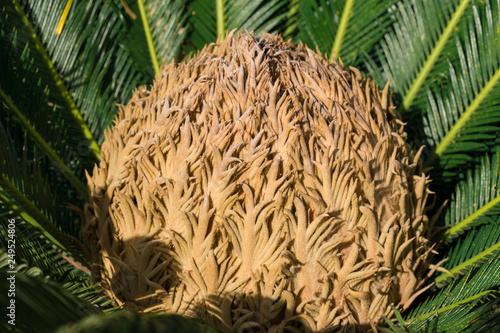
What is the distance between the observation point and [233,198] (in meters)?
1.43

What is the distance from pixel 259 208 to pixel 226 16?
4.68ft

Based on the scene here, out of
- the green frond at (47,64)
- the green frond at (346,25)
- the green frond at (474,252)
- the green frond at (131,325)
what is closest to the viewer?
the green frond at (131,325)

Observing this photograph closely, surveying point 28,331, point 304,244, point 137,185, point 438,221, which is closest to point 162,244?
point 137,185

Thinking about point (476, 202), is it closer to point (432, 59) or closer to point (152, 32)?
point (432, 59)

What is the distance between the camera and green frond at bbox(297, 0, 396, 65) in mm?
2445

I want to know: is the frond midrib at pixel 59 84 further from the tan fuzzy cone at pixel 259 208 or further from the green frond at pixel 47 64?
the tan fuzzy cone at pixel 259 208

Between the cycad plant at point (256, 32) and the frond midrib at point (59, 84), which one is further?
the frond midrib at point (59, 84)

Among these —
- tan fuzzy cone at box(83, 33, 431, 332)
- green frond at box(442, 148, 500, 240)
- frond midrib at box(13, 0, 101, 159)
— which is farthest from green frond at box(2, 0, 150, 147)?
green frond at box(442, 148, 500, 240)

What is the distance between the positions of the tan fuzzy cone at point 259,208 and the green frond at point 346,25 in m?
0.82

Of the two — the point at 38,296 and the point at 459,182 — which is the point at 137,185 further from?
the point at 459,182

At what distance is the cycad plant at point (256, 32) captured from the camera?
1.87m

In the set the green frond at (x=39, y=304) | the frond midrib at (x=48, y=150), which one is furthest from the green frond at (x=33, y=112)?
the green frond at (x=39, y=304)

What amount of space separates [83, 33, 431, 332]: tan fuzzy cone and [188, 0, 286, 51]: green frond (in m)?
0.82

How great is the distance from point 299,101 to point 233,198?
0.44m
